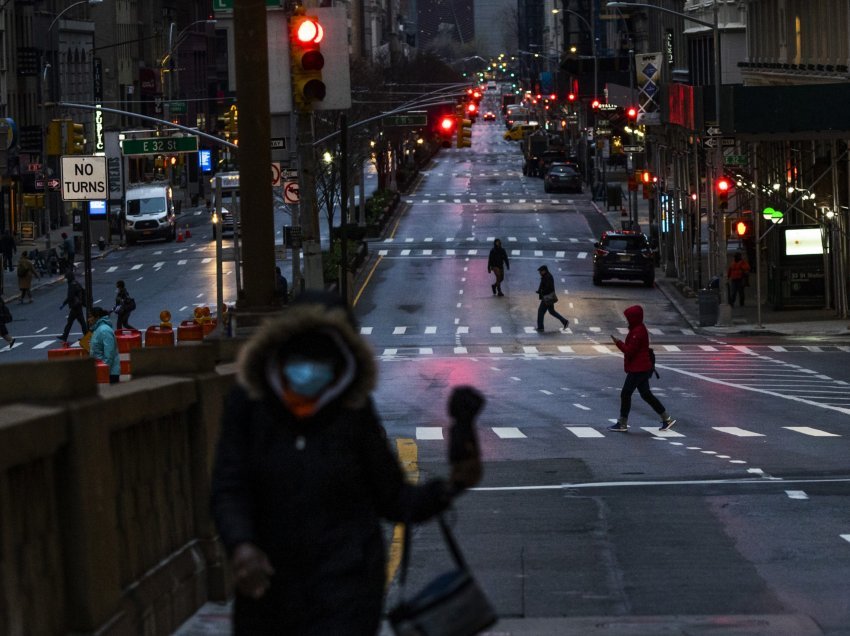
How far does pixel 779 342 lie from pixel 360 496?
37.6 meters

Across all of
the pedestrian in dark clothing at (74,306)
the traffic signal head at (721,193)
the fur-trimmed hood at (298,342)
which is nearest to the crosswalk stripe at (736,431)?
the fur-trimmed hood at (298,342)

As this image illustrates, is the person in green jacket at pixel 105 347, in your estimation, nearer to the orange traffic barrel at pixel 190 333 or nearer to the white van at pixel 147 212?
the orange traffic barrel at pixel 190 333

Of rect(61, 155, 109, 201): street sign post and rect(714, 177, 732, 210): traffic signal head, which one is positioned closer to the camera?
rect(61, 155, 109, 201): street sign post

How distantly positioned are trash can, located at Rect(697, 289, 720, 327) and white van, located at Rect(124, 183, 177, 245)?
40955 millimetres

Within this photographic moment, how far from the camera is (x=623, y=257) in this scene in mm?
59688

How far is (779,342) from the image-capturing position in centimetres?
4288

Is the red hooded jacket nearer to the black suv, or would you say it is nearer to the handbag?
the handbag

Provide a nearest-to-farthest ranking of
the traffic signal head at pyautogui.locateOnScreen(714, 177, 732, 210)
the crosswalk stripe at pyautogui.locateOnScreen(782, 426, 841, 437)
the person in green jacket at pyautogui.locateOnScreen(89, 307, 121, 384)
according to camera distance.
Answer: the crosswalk stripe at pyautogui.locateOnScreen(782, 426, 841, 437), the person in green jacket at pyautogui.locateOnScreen(89, 307, 121, 384), the traffic signal head at pyautogui.locateOnScreen(714, 177, 732, 210)

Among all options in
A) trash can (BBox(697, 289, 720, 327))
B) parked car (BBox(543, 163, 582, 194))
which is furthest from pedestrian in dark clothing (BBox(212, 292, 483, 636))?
parked car (BBox(543, 163, 582, 194))

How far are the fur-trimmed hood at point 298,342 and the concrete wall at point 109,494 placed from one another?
1.07 m

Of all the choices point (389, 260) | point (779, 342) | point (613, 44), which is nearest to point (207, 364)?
point (779, 342)

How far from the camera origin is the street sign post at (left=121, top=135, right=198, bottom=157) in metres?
45.9

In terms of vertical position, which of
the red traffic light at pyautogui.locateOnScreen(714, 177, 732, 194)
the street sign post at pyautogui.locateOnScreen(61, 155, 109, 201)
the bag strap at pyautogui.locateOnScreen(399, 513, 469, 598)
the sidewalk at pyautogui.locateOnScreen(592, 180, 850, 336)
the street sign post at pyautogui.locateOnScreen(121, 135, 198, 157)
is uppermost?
the street sign post at pyautogui.locateOnScreen(121, 135, 198, 157)

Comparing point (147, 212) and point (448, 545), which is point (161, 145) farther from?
point (448, 545)
